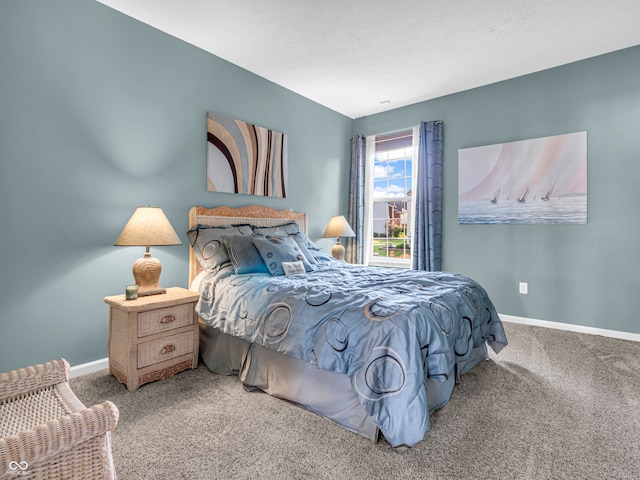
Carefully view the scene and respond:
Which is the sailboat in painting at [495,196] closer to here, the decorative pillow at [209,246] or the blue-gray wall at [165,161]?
the blue-gray wall at [165,161]

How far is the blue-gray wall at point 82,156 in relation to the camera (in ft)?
6.80

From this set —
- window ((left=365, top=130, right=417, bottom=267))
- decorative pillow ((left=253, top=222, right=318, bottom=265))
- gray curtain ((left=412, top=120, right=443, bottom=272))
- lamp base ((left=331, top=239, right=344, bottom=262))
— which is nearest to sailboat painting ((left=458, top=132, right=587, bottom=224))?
gray curtain ((left=412, top=120, right=443, bottom=272))

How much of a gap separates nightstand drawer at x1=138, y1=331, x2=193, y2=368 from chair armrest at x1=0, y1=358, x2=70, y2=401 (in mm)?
820

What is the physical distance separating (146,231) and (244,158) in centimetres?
142

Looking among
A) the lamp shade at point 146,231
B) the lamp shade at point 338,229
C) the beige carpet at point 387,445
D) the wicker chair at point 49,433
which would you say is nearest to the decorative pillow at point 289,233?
the lamp shade at point 338,229

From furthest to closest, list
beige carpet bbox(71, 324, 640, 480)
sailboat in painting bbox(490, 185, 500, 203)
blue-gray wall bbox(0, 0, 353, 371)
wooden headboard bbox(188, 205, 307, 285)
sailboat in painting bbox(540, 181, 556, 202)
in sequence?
sailboat in painting bbox(490, 185, 500, 203) < sailboat in painting bbox(540, 181, 556, 202) < wooden headboard bbox(188, 205, 307, 285) < blue-gray wall bbox(0, 0, 353, 371) < beige carpet bbox(71, 324, 640, 480)

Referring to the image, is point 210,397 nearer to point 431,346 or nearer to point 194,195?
point 431,346

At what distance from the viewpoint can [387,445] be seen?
1.58 meters

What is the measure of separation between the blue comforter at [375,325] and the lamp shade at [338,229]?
1.60 metres

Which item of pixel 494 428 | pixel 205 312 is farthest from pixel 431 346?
pixel 205 312

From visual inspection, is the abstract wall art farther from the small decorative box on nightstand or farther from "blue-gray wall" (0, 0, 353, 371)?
the small decorative box on nightstand

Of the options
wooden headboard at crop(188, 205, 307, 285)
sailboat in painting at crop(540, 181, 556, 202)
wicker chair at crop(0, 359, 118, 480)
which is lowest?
wicker chair at crop(0, 359, 118, 480)

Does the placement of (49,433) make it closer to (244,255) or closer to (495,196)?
(244,255)

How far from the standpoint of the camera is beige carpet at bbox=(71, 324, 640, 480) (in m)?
1.43
